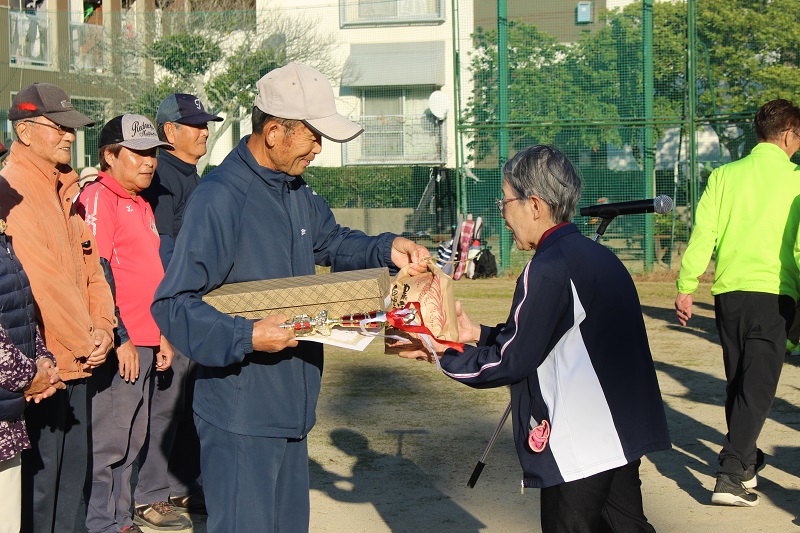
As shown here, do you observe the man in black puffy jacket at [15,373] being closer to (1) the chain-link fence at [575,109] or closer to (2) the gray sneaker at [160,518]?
(2) the gray sneaker at [160,518]

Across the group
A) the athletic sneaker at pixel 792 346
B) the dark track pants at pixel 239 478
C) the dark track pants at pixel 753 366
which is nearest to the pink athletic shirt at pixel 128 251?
the dark track pants at pixel 239 478

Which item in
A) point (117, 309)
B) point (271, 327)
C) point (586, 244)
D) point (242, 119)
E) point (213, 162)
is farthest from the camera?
point (213, 162)

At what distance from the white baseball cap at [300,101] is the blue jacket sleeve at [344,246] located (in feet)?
2.06

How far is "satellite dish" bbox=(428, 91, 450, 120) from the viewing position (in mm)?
19094

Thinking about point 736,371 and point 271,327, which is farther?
point 736,371

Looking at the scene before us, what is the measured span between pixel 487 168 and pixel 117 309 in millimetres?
11746

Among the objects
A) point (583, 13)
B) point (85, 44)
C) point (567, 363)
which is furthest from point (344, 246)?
point (85, 44)

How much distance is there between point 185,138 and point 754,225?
11.3 ft

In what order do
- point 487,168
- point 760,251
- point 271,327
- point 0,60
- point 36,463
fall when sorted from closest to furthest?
1. point 271,327
2. point 36,463
3. point 760,251
4. point 487,168
5. point 0,60

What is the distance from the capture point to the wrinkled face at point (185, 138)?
20.1 ft

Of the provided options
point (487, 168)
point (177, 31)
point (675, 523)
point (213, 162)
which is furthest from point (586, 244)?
point (213, 162)

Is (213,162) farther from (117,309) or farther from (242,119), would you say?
(117,309)

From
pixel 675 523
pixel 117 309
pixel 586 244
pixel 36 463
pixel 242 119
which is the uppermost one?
pixel 242 119

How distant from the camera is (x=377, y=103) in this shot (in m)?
24.0
